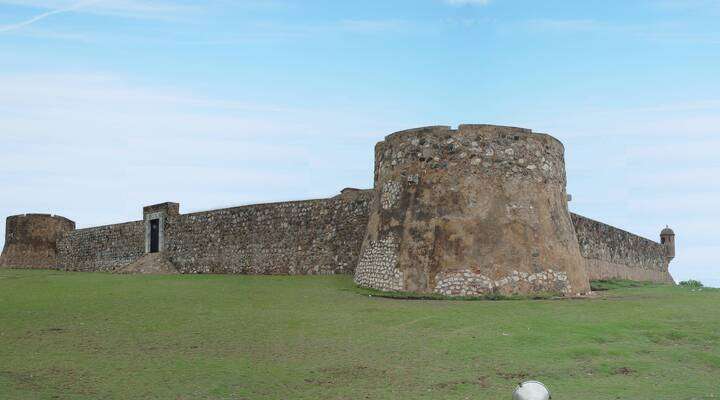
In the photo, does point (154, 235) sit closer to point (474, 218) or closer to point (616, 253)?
point (474, 218)

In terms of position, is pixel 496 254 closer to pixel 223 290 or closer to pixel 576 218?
pixel 223 290

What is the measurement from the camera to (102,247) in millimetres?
34719

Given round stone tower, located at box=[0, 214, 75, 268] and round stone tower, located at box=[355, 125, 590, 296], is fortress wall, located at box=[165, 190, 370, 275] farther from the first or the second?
round stone tower, located at box=[0, 214, 75, 268]

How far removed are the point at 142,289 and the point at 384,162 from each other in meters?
6.50

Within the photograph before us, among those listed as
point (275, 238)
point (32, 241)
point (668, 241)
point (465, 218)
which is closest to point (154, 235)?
point (275, 238)

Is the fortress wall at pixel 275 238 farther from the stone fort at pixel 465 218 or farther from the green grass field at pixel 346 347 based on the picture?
the green grass field at pixel 346 347

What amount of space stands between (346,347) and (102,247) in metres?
26.1

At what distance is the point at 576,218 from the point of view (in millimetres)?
24469

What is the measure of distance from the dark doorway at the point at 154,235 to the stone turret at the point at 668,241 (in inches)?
989

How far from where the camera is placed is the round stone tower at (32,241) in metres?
38.0

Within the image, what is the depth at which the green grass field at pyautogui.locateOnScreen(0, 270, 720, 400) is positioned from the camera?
30.0ft

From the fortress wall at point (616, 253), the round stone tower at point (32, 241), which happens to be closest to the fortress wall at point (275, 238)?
the fortress wall at point (616, 253)

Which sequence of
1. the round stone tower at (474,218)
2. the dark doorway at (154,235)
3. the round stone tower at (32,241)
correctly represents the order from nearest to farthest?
the round stone tower at (474,218)
the dark doorway at (154,235)
the round stone tower at (32,241)

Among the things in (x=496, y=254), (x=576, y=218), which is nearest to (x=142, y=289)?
(x=496, y=254)
